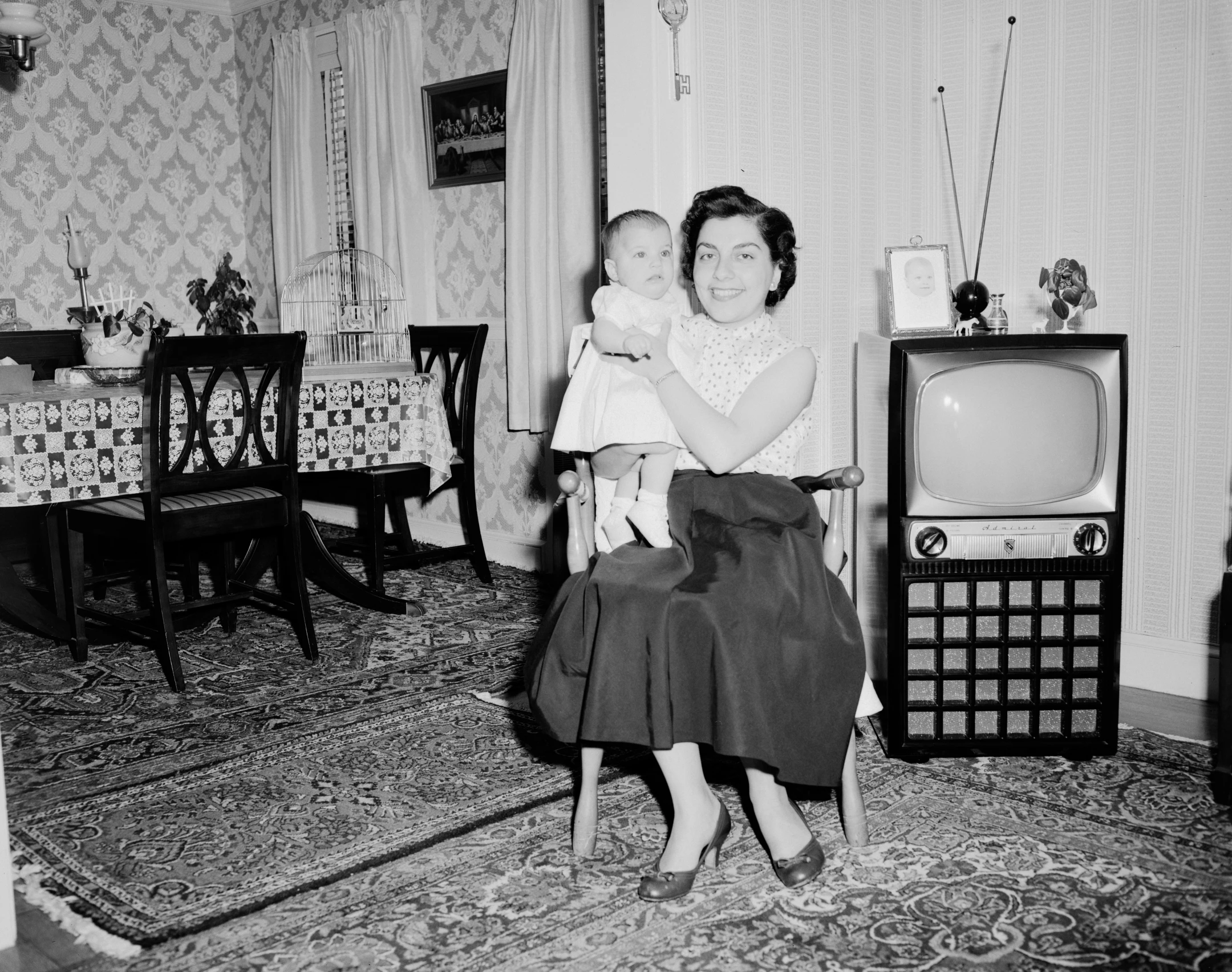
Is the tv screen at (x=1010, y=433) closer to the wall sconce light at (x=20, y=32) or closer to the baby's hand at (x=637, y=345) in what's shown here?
the baby's hand at (x=637, y=345)

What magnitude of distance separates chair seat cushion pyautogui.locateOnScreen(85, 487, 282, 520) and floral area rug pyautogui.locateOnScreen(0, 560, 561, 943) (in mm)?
482

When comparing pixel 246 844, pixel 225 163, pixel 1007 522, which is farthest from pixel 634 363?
pixel 225 163

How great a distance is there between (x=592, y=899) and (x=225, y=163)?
520cm

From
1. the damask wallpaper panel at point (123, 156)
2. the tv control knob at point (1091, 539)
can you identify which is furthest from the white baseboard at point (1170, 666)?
the damask wallpaper panel at point (123, 156)

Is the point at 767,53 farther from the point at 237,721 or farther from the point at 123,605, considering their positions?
the point at 123,605

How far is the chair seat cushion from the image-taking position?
3.51 meters

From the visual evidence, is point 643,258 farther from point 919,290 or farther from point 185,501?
point 185,501

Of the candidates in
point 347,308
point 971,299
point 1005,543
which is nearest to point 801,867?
point 1005,543

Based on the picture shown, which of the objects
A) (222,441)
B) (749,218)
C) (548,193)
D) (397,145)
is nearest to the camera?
(749,218)

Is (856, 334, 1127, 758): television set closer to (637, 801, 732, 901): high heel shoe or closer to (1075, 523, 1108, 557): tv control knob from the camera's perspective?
(1075, 523, 1108, 557): tv control knob

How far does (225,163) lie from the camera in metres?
6.35

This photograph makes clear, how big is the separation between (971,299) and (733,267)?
83cm

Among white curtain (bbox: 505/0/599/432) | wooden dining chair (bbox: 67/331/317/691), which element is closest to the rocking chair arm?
wooden dining chair (bbox: 67/331/317/691)

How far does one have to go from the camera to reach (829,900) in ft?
7.02
